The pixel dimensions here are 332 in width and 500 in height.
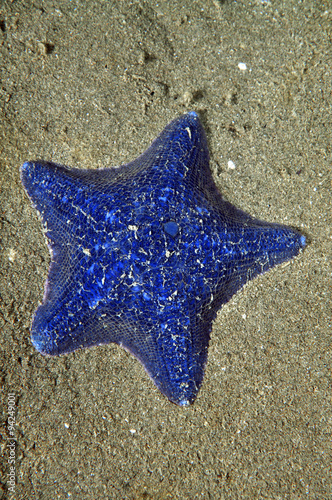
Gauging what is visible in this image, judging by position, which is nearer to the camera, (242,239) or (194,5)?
(242,239)

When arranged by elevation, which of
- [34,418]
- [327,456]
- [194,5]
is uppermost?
[194,5]

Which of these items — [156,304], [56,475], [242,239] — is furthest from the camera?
[56,475]

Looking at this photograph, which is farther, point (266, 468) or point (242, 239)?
point (266, 468)

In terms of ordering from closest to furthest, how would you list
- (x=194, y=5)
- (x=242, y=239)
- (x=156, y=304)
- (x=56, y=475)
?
(x=156, y=304), (x=242, y=239), (x=56, y=475), (x=194, y=5)

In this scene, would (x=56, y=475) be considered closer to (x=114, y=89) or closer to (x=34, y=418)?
(x=34, y=418)

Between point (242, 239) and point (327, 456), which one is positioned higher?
point (242, 239)

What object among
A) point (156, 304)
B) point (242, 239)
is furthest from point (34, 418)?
point (242, 239)

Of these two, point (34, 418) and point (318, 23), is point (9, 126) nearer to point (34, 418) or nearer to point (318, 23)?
point (34, 418)

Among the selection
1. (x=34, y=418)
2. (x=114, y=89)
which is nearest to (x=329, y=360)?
(x=34, y=418)

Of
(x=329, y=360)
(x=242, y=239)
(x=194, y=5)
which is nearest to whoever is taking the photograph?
(x=242, y=239)
